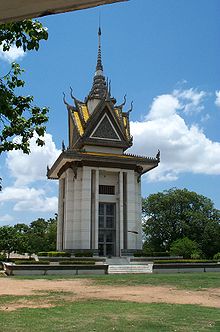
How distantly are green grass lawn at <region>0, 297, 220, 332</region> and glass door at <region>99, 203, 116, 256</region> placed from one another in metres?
25.4

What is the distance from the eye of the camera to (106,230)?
3653cm

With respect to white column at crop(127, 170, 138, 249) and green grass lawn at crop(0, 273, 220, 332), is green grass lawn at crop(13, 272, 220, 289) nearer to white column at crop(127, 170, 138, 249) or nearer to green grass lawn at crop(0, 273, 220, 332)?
green grass lawn at crop(0, 273, 220, 332)

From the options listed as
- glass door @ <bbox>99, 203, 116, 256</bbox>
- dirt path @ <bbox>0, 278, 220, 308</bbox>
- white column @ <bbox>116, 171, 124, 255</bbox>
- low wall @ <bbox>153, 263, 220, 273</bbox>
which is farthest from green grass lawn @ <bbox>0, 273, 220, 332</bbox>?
glass door @ <bbox>99, 203, 116, 256</bbox>

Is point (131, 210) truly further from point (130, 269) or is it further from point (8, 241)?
point (8, 241)

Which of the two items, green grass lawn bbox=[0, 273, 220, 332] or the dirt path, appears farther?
the dirt path

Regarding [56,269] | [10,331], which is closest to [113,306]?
[10,331]

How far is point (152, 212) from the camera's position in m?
53.3

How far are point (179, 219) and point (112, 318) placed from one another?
145 feet

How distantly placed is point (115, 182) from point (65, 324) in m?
30.1

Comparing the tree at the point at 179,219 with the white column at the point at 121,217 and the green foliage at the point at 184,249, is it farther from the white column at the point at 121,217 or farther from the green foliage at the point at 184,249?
the white column at the point at 121,217

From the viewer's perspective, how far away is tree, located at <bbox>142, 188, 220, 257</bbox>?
49.7 meters

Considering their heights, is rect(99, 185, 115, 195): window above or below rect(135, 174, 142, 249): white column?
above

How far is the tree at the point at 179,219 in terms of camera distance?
163 feet

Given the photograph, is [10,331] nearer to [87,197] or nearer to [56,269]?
[56,269]
